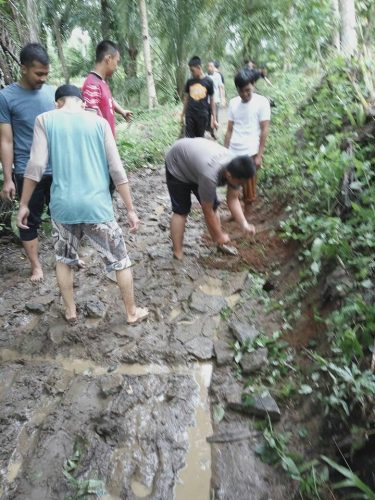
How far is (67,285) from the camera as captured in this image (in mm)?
3082

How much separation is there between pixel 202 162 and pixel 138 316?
140 centimetres

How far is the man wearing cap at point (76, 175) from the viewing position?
2.63 meters

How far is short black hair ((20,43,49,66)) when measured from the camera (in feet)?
9.87

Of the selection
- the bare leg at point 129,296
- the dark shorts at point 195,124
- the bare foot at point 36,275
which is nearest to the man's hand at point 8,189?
the bare foot at point 36,275

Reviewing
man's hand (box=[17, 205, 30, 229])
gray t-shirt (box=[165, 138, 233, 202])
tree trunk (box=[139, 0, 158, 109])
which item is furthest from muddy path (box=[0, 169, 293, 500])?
tree trunk (box=[139, 0, 158, 109])

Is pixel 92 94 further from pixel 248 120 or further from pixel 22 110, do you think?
pixel 248 120

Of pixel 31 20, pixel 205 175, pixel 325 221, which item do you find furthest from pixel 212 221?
pixel 31 20

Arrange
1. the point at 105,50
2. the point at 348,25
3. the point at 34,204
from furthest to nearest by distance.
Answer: the point at 348,25 < the point at 105,50 < the point at 34,204

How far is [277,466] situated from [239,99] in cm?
367

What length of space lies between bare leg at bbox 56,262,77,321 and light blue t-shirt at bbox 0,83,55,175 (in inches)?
39.0

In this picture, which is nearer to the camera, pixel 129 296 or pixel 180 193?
pixel 129 296

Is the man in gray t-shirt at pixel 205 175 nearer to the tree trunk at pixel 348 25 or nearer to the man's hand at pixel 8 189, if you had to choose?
→ the man's hand at pixel 8 189

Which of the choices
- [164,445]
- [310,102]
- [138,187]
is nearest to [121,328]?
[164,445]

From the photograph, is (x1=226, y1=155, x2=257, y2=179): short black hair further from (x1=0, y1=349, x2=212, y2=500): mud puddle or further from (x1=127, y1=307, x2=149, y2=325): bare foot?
(x1=0, y1=349, x2=212, y2=500): mud puddle
